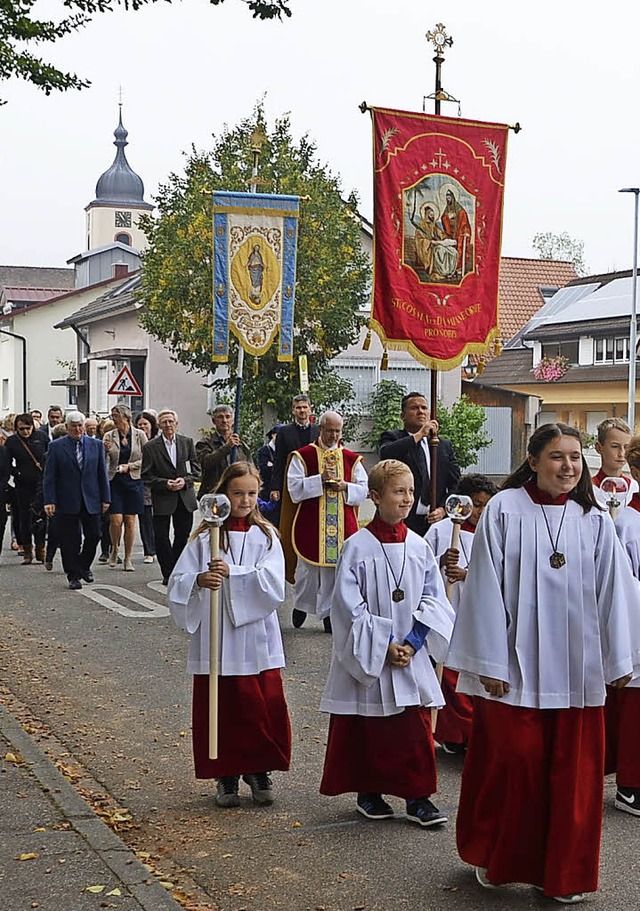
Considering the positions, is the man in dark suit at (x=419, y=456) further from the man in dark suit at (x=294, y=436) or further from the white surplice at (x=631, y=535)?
the white surplice at (x=631, y=535)

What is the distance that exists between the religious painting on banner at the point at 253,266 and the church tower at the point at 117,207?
86981mm

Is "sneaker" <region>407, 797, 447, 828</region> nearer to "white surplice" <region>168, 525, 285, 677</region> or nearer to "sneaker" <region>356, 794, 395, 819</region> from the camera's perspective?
"sneaker" <region>356, 794, 395, 819</region>

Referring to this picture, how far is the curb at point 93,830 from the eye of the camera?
5.17 meters

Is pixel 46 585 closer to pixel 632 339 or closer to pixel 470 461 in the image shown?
pixel 470 461

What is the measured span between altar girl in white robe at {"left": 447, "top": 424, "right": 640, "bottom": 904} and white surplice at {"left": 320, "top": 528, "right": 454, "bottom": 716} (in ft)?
2.81

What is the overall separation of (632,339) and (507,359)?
37.4ft

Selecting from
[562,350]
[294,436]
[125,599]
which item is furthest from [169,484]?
[562,350]

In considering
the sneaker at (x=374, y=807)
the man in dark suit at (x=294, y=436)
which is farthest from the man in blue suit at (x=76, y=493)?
the sneaker at (x=374, y=807)

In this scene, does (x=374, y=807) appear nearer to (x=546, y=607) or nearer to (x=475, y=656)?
(x=475, y=656)

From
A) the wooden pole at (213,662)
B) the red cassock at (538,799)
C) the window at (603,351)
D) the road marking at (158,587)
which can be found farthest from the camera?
the window at (603,351)

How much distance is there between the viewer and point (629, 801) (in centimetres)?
637

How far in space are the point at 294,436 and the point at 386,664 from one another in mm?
6851

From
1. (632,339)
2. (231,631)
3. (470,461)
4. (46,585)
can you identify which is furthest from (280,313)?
(632,339)

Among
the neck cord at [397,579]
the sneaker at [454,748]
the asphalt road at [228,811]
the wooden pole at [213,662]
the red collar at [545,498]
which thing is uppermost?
the red collar at [545,498]
